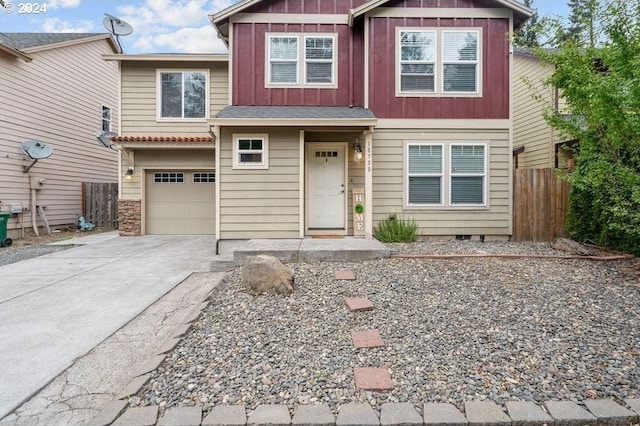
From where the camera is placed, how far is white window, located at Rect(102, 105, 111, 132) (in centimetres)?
1352

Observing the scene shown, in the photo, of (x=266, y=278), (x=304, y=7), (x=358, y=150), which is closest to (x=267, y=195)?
(x=358, y=150)

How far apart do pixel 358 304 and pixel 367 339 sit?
0.73m

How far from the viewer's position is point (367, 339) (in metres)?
2.97

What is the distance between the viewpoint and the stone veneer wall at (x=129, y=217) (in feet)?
33.3

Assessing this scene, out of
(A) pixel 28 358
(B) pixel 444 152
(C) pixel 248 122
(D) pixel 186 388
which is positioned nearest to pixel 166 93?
(C) pixel 248 122

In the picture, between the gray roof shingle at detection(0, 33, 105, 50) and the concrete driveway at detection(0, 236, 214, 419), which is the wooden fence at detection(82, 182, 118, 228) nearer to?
the concrete driveway at detection(0, 236, 214, 419)

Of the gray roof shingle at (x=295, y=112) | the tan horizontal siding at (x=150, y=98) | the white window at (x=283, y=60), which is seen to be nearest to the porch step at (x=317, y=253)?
the gray roof shingle at (x=295, y=112)

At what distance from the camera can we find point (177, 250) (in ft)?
25.9

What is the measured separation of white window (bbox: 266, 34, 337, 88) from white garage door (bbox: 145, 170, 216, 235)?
3.89 metres

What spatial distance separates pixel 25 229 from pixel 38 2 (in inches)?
279

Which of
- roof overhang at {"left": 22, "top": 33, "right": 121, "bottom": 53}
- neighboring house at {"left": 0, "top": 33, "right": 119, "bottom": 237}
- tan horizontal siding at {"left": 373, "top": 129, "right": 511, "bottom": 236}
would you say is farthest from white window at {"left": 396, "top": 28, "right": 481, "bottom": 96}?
roof overhang at {"left": 22, "top": 33, "right": 121, "bottom": 53}

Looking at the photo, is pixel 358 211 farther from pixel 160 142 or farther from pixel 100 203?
pixel 100 203

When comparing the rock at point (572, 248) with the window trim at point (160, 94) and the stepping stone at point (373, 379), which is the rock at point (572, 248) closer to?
the stepping stone at point (373, 379)

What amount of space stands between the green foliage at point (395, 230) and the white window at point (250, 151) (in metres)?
2.76
